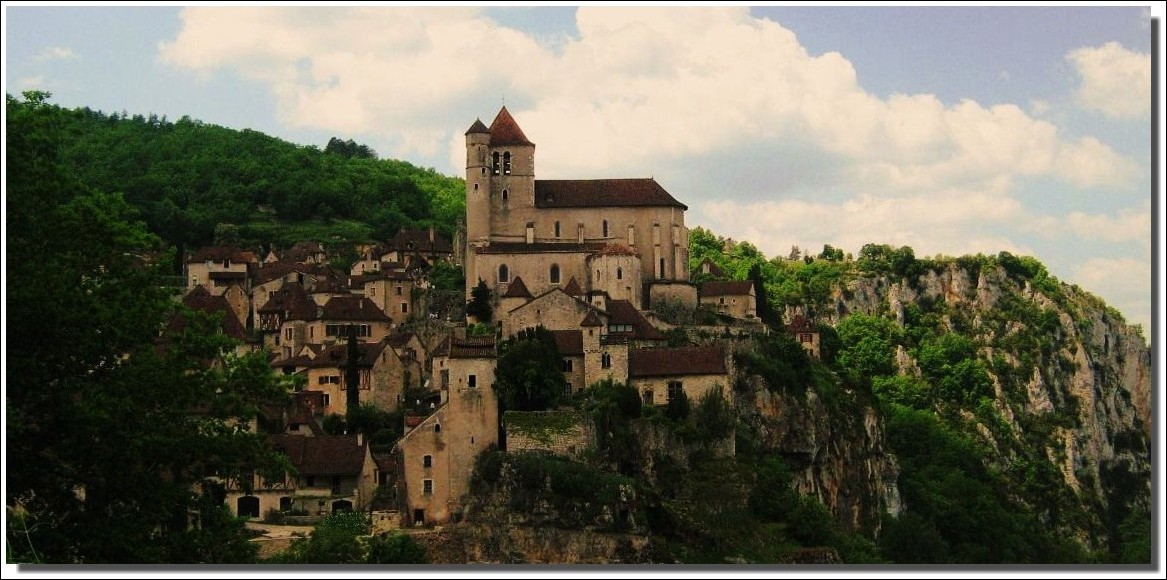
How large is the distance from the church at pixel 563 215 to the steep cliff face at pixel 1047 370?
3504 centimetres

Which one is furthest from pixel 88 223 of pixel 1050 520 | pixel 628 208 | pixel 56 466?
pixel 1050 520

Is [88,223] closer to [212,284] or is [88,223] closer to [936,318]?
[212,284]

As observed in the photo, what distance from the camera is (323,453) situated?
208ft

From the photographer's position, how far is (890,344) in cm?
12494

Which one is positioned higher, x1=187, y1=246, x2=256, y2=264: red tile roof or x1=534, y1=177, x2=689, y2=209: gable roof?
x1=534, y1=177, x2=689, y2=209: gable roof

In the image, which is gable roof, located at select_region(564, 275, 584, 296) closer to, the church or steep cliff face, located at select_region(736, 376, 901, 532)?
the church

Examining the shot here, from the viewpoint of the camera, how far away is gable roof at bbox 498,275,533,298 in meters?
75.8

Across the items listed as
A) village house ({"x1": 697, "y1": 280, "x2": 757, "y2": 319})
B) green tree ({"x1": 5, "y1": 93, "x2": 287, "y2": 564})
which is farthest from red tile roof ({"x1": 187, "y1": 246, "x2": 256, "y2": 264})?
green tree ({"x1": 5, "y1": 93, "x2": 287, "y2": 564})

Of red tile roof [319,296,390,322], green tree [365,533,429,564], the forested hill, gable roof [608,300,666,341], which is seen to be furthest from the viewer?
the forested hill

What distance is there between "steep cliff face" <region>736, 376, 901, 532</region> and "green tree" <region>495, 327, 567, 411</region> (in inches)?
350

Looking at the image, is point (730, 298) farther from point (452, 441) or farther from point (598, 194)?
point (452, 441)

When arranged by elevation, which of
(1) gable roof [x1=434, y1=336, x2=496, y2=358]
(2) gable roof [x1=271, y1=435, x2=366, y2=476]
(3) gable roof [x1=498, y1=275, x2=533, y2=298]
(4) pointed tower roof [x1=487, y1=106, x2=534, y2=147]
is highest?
→ (4) pointed tower roof [x1=487, y1=106, x2=534, y2=147]

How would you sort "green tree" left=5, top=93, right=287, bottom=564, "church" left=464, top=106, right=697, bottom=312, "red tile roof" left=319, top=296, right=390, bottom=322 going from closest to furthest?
"green tree" left=5, top=93, right=287, bottom=564 < "church" left=464, top=106, right=697, bottom=312 < "red tile roof" left=319, top=296, right=390, bottom=322

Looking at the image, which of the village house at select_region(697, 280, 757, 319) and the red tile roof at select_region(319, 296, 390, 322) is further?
the village house at select_region(697, 280, 757, 319)
